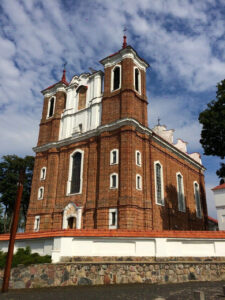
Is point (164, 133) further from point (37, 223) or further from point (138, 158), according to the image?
point (37, 223)

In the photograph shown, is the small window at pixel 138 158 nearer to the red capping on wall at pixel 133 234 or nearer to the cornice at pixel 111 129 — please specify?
the cornice at pixel 111 129

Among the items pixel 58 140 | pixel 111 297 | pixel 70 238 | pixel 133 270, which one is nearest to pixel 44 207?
pixel 58 140

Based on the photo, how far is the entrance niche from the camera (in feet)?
68.0

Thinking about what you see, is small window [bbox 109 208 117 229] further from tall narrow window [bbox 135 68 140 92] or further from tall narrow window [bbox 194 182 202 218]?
tall narrow window [bbox 194 182 202 218]

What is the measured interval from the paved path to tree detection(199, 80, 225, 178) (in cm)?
998

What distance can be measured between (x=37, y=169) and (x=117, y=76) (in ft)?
38.7

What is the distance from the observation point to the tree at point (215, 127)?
17578mm

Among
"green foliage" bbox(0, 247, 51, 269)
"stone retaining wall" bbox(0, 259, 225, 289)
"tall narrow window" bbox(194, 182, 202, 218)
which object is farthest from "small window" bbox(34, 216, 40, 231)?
"tall narrow window" bbox(194, 182, 202, 218)

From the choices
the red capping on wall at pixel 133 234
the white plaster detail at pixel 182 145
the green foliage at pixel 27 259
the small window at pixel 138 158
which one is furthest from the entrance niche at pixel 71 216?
the white plaster detail at pixel 182 145

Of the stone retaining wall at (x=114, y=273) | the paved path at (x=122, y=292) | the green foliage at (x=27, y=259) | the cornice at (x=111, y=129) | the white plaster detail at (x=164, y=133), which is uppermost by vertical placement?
the white plaster detail at (x=164, y=133)

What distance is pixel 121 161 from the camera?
2000cm

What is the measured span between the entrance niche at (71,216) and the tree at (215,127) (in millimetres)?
10647

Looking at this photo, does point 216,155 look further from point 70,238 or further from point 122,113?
point 70,238

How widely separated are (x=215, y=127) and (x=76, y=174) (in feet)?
39.6
